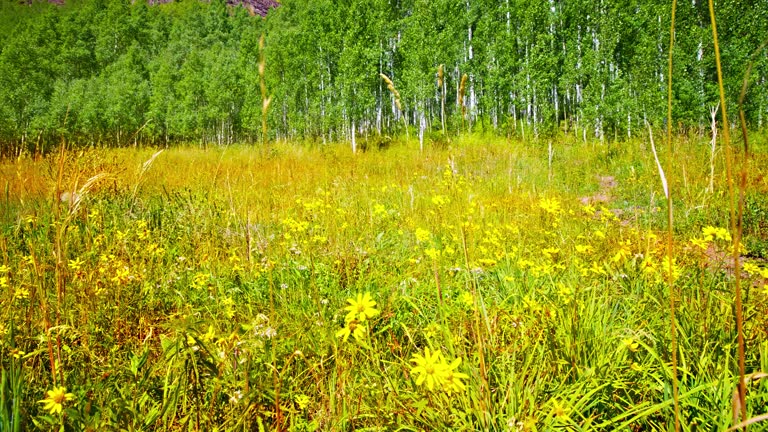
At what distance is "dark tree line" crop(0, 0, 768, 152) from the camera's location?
48.8 ft

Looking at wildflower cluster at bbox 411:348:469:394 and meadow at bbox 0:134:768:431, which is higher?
wildflower cluster at bbox 411:348:469:394

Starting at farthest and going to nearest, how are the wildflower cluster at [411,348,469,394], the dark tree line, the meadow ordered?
the dark tree line < the meadow < the wildflower cluster at [411,348,469,394]

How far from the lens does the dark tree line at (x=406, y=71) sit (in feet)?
48.8

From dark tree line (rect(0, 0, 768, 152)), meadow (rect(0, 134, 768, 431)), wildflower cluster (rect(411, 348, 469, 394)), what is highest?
dark tree line (rect(0, 0, 768, 152))

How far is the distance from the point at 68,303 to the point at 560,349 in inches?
90.0

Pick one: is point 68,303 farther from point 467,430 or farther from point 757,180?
point 757,180

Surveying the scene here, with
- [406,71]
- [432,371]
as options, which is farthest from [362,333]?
[406,71]

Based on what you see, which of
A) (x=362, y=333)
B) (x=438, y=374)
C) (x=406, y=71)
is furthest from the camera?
(x=406, y=71)

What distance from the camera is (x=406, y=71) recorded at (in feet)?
62.9

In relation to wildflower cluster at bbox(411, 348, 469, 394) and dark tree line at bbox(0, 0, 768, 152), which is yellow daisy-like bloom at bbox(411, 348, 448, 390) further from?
dark tree line at bbox(0, 0, 768, 152)

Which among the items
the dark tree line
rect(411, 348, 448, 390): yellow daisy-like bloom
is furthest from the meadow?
the dark tree line

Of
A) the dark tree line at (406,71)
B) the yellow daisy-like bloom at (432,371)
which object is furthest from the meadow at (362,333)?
the dark tree line at (406,71)

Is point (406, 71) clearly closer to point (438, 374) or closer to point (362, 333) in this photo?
point (362, 333)

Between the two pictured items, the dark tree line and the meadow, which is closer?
the meadow
